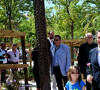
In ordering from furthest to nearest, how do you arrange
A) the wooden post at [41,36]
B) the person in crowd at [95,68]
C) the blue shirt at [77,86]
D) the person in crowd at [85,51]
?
the person in crowd at [85,51], the wooden post at [41,36], the blue shirt at [77,86], the person in crowd at [95,68]

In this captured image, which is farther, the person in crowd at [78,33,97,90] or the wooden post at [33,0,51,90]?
the person in crowd at [78,33,97,90]

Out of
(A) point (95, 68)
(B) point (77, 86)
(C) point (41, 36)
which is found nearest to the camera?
(A) point (95, 68)

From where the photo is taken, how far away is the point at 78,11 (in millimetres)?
17641

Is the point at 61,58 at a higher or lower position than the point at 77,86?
higher

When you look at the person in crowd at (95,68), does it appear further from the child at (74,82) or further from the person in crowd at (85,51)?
the person in crowd at (85,51)

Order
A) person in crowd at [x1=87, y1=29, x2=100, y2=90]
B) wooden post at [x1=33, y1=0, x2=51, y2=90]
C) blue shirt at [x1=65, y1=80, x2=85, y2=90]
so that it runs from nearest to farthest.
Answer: person in crowd at [x1=87, y1=29, x2=100, y2=90], blue shirt at [x1=65, y1=80, x2=85, y2=90], wooden post at [x1=33, y1=0, x2=51, y2=90]

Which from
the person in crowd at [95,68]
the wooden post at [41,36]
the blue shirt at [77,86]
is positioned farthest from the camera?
the wooden post at [41,36]

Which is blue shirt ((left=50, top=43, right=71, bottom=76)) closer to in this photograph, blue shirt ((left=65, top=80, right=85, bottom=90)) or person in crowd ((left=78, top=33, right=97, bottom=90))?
person in crowd ((left=78, top=33, right=97, bottom=90))

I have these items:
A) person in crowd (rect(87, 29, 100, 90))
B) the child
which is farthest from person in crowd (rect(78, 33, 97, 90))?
person in crowd (rect(87, 29, 100, 90))

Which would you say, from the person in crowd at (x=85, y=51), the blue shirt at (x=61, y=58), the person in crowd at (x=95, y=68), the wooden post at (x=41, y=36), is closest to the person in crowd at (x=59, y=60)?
the blue shirt at (x=61, y=58)

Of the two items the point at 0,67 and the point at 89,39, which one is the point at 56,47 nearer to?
the point at 89,39

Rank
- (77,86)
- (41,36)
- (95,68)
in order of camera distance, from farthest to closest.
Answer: (41,36) → (77,86) → (95,68)

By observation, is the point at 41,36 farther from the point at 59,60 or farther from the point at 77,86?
the point at 59,60

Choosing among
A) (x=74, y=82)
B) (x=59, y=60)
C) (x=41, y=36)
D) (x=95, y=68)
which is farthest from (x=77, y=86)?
(x=59, y=60)
